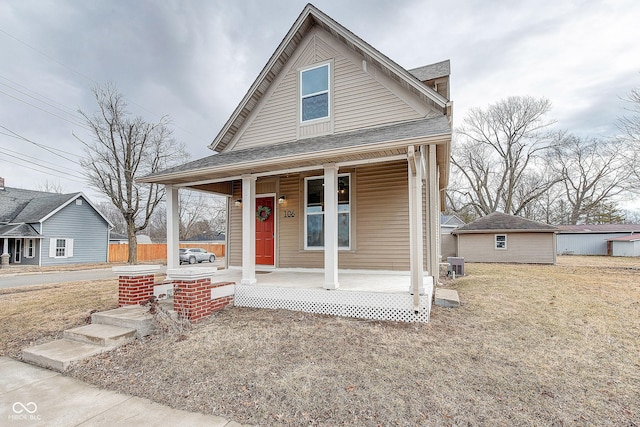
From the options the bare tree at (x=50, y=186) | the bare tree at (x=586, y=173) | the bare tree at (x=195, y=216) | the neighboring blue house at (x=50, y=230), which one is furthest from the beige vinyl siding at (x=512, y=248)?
the bare tree at (x=50, y=186)

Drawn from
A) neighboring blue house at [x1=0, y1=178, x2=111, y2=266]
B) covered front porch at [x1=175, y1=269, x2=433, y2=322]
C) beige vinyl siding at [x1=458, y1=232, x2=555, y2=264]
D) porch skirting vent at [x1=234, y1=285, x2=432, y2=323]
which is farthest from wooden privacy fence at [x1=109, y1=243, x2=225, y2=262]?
beige vinyl siding at [x1=458, y1=232, x2=555, y2=264]

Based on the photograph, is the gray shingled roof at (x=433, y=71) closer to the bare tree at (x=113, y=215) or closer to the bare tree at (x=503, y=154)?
the bare tree at (x=503, y=154)

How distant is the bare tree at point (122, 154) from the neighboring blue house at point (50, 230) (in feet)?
10.2

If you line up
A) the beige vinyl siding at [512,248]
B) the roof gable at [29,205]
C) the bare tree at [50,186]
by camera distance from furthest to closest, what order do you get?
the bare tree at [50,186], the roof gable at [29,205], the beige vinyl siding at [512,248]

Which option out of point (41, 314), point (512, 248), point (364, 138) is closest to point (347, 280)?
point (364, 138)

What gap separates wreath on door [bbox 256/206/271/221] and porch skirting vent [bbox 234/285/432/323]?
2916 millimetres

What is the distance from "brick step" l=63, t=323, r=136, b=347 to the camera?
428 cm

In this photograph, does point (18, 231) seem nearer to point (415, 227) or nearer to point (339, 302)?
point (339, 302)

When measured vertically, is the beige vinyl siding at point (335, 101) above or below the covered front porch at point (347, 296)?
above

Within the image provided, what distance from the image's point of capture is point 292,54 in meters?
8.45

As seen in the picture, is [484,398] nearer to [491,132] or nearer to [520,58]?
[520,58]

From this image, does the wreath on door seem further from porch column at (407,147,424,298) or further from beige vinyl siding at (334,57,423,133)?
porch column at (407,147,424,298)

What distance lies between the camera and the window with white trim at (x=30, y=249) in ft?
68.7
